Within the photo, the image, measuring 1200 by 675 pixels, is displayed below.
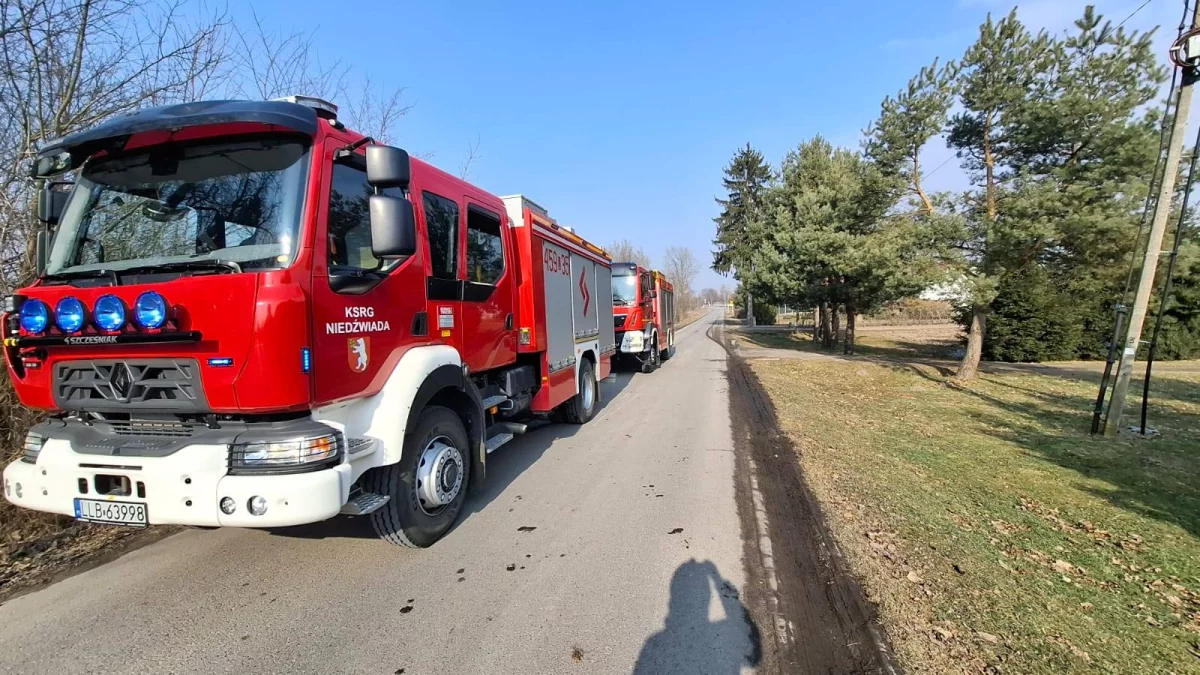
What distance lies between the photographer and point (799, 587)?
3.26 metres

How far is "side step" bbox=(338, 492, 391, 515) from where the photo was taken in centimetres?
311

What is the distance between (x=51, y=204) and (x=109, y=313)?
1.33m

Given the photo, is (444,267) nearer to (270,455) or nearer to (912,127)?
(270,455)

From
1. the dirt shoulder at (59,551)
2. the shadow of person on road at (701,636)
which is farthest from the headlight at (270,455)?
the shadow of person on road at (701,636)

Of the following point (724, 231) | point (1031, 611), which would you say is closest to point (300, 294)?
point (1031, 611)

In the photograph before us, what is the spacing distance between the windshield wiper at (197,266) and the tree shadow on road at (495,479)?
1.82 metres

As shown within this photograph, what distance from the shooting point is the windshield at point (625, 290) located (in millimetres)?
13461

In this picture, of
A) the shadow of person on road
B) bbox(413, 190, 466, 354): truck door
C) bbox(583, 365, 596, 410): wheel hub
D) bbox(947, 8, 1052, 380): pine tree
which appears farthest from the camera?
bbox(947, 8, 1052, 380): pine tree

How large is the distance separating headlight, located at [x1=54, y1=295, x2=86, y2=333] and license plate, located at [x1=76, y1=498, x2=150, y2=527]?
3.12ft

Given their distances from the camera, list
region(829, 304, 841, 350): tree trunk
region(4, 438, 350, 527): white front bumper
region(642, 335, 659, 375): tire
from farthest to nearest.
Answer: region(829, 304, 841, 350): tree trunk
region(642, 335, 659, 375): tire
region(4, 438, 350, 527): white front bumper

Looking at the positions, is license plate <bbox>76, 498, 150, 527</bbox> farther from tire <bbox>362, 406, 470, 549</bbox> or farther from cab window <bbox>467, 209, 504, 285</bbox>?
cab window <bbox>467, 209, 504, 285</bbox>

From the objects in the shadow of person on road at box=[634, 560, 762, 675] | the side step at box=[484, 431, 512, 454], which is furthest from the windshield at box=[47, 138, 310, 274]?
the shadow of person on road at box=[634, 560, 762, 675]

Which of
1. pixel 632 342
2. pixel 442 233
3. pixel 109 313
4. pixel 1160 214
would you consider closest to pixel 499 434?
pixel 442 233

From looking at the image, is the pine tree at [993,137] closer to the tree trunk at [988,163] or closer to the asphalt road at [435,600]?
the tree trunk at [988,163]
